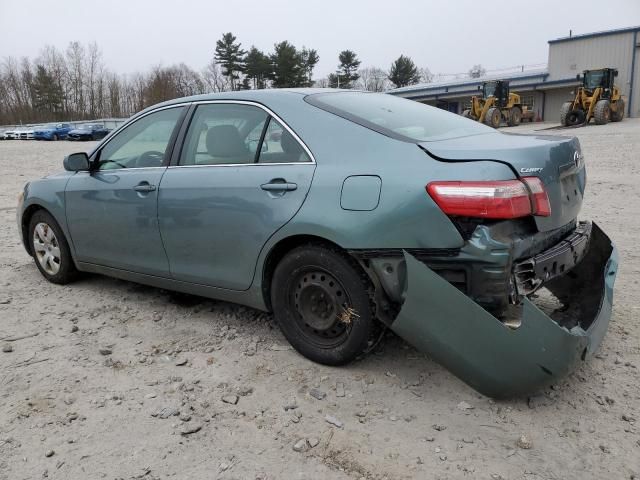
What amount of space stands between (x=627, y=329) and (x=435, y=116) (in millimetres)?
1876

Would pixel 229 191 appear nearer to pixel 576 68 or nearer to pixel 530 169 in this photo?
pixel 530 169

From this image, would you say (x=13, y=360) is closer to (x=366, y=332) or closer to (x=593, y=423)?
(x=366, y=332)

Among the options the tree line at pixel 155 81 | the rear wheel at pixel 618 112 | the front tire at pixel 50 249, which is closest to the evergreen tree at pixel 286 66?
the tree line at pixel 155 81

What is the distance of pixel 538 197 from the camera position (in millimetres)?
2613

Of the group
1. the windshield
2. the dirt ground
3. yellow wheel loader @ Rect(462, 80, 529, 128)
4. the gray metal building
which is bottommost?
the dirt ground

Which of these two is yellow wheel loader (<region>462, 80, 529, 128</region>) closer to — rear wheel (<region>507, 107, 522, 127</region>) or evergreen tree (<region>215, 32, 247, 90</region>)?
rear wheel (<region>507, 107, 522, 127</region>)

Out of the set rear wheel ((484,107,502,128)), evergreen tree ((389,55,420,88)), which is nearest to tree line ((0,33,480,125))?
evergreen tree ((389,55,420,88))

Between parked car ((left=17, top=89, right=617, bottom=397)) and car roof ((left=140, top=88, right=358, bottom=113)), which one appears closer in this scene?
parked car ((left=17, top=89, right=617, bottom=397))

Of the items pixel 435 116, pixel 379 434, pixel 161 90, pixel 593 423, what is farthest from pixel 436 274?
pixel 161 90

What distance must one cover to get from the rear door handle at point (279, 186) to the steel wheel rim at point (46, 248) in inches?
97.6

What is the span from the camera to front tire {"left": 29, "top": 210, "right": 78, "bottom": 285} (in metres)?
4.66

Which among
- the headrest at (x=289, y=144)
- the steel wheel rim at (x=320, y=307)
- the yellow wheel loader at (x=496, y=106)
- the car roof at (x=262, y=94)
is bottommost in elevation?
the steel wheel rim at (x=320, y=307)

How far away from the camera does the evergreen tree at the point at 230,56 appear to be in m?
69.1

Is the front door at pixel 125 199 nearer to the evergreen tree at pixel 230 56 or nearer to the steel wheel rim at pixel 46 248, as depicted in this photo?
the steel wheel rim at pixel 46 248
